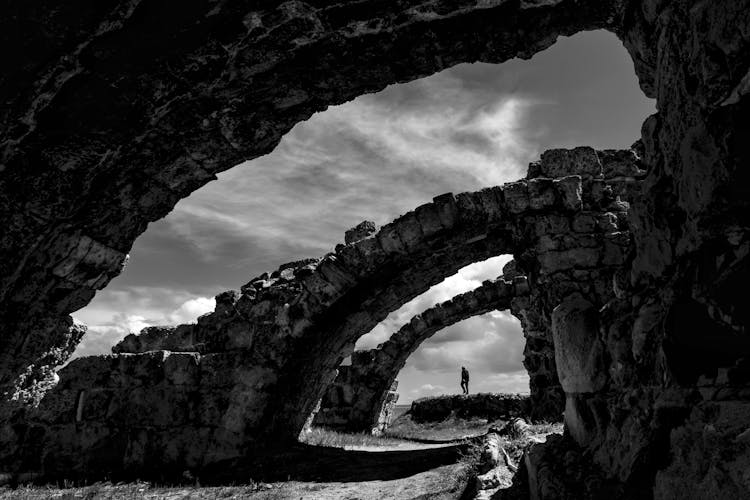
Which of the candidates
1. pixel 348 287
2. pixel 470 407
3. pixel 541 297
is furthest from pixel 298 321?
pixel 470 407

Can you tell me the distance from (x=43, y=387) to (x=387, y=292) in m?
5.11

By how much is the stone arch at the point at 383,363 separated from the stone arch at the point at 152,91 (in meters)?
9.09

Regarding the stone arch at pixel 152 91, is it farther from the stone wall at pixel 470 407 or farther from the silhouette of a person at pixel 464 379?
the silhouette of a person at pixel 464 379

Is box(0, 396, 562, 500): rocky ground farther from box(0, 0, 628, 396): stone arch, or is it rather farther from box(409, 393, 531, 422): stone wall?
box(409, 393, 531, 422): stone wall

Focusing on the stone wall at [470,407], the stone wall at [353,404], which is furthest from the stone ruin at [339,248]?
the stone wall at [470,407]

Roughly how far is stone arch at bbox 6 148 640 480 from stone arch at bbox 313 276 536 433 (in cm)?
465

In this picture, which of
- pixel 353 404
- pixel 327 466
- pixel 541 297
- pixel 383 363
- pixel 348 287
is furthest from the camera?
pixel 383 363

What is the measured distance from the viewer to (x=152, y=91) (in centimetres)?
390

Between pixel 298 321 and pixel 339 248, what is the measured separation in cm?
130

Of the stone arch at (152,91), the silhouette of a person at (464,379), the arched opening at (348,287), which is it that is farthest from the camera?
the silhouette of a person at (464,379)

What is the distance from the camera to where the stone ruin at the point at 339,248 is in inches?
65.2

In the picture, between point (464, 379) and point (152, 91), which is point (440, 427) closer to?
point (464, 379)

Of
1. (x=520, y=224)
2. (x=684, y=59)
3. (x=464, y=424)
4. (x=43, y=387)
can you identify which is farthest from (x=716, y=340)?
(x=464, y=424)

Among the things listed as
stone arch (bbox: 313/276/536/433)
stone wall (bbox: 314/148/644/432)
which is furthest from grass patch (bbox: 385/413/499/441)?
stone wall (bbox: 314/148/644/432)
